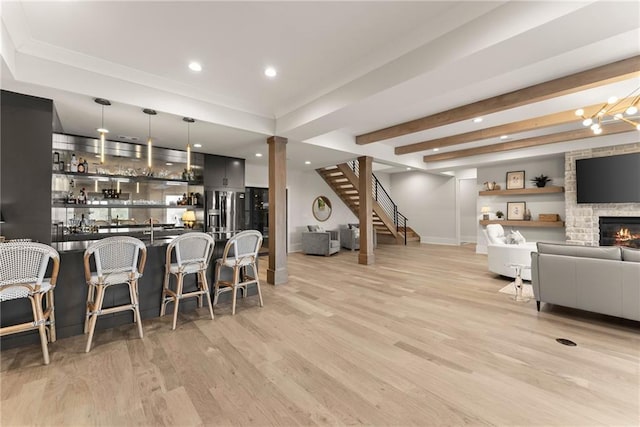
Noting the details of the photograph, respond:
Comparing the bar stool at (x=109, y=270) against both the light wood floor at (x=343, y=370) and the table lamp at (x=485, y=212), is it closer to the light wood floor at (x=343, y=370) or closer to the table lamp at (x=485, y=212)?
the light wood floor at (x=343, y=370)

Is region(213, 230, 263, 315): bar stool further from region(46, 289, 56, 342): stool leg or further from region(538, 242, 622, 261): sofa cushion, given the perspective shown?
region(538, 242, 622, 261): sofa cushion

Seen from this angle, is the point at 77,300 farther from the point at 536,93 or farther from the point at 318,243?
the point at 536,93

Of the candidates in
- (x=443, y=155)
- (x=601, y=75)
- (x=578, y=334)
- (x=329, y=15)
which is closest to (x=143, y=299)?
(x=329, y=15)

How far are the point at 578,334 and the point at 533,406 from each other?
1.67m

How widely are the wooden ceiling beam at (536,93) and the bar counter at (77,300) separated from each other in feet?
15.3

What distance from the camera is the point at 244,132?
4742 millimetres

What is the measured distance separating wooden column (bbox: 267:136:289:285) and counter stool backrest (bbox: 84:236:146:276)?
2.27 metres

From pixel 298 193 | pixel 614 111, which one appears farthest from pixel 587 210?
pixel 298 193

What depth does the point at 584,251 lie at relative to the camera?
3.28m

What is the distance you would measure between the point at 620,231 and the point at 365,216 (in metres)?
5.59

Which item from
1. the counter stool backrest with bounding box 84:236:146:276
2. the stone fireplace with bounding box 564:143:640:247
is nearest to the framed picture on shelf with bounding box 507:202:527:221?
the stone fireplace with bounding box 564:143:640:247

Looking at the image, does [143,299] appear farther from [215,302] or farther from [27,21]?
[27,21]

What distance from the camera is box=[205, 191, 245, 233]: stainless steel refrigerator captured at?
21.9ft

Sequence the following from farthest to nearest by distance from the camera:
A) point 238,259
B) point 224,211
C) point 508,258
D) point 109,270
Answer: point 224,211, point 508,258, point 238,259, point 109,270
